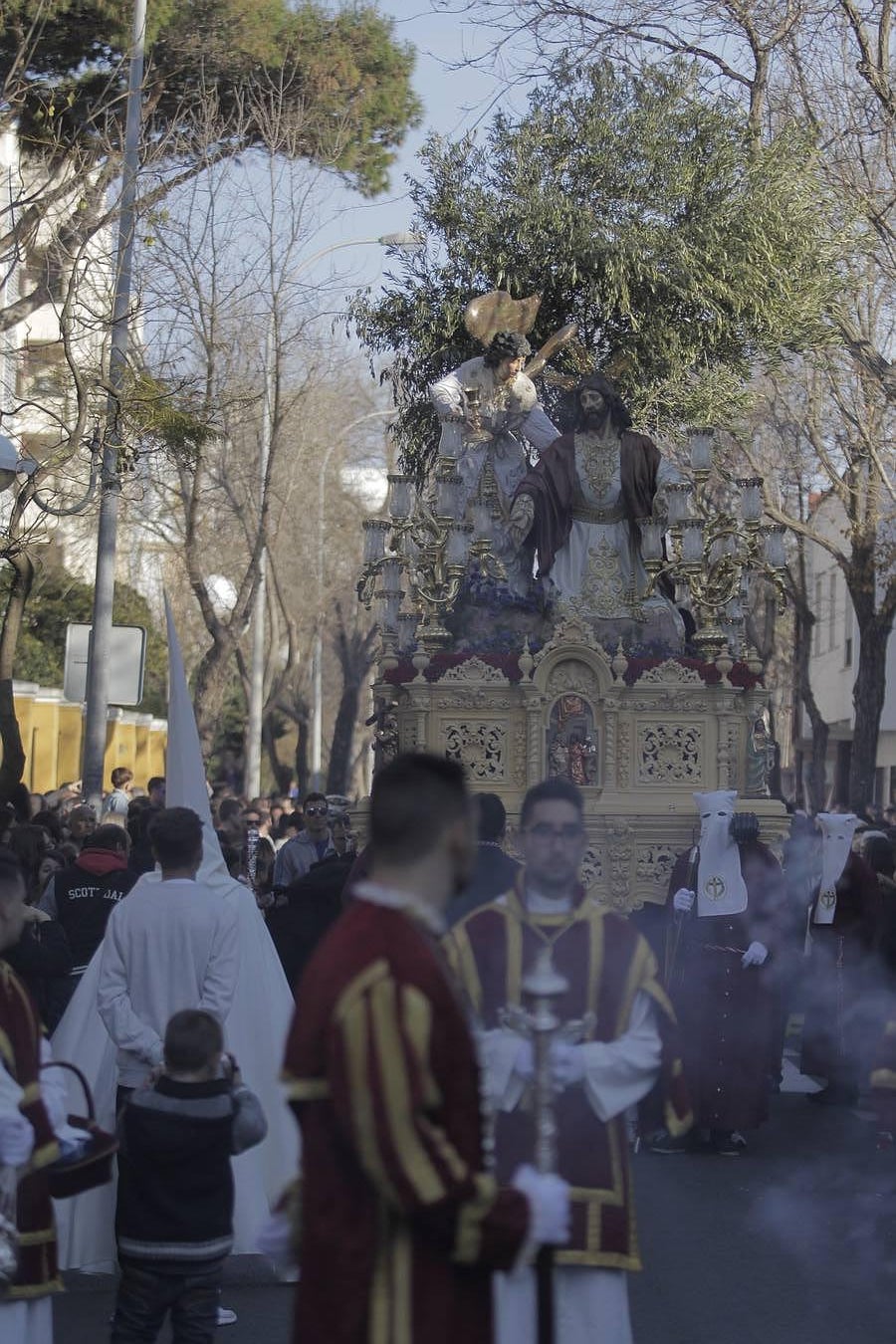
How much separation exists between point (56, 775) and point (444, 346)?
614 inches

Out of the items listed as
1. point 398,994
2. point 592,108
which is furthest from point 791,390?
point 398,994

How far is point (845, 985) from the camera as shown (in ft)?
39.3

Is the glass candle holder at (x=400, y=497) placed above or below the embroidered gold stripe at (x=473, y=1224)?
above

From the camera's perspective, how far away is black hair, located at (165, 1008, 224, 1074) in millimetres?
5398

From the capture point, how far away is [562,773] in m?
12.5

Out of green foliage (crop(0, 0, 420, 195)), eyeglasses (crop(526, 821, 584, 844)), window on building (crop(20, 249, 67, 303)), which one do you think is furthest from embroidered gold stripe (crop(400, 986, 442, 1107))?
green foliage (crop(0, 0, 420, 195))

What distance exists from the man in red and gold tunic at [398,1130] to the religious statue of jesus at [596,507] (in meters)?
10.0

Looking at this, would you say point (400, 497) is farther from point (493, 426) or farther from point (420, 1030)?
point (420, 1030)

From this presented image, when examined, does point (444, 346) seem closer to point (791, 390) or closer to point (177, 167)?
point (177, 167)

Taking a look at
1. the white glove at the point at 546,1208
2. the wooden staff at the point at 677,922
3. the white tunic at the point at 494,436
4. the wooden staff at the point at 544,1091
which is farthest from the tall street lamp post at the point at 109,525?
the white glove at the point at 546,1208

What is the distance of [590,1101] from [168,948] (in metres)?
2.25

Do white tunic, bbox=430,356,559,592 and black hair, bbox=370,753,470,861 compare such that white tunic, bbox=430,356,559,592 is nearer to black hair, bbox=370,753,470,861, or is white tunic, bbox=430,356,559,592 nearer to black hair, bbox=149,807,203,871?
black hair, bbox=149,807,203,871

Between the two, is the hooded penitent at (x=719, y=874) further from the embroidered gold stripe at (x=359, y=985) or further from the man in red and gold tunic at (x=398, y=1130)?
the embroidered gold stripe at (x=359, y=985)

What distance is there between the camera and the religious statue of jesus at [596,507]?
1354 cm
